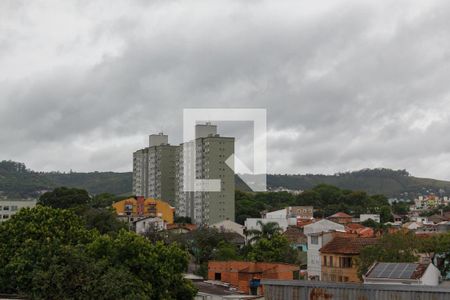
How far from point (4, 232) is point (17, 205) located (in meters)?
47.1

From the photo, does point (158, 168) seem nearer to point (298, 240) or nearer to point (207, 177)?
point (207, 177)

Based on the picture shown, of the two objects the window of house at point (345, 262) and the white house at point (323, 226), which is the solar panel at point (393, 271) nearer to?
the window of house at point (345, 262)

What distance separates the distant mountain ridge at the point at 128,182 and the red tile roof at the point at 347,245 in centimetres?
6911

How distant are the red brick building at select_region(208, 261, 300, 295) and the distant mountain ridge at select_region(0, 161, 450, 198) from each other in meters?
70.4

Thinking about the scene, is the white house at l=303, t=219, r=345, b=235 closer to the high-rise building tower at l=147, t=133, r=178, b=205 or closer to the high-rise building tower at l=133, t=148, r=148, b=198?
the high-rise building tower at l=147, t=133, r=178, b=205

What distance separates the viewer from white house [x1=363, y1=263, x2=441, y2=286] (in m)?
16.3

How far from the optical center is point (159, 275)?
1750cm

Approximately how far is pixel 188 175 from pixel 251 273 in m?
32.1

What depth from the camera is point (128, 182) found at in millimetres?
124438

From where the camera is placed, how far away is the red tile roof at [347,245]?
2598 cm

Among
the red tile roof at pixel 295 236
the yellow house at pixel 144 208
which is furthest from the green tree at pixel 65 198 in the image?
the red tile roof at pixel 295 236

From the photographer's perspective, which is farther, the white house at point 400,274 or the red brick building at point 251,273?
the red brick building at point 251,273

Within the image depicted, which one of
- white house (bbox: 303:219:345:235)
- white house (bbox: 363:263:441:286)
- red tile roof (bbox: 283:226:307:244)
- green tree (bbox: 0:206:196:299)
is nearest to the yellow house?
red tile roof (bbox: 283:226:307:244)

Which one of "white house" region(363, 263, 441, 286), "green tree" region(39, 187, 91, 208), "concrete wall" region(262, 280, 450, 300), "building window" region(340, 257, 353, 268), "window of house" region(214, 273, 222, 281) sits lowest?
"window of house" region(214, 273, 222, 281)
